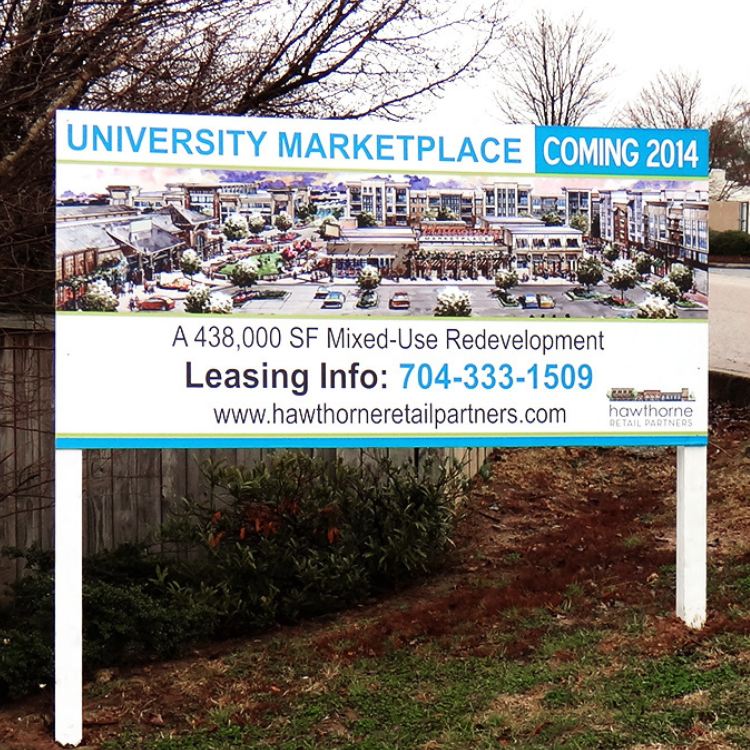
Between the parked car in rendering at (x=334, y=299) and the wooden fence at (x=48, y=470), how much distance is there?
2.32 m

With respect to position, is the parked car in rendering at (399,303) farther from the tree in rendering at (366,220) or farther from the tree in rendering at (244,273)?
the tree in rendering at (244,273)

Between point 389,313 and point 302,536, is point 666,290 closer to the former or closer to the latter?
point 389,313

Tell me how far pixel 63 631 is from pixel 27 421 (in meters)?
2.45

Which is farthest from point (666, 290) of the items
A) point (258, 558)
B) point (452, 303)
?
point (258, 558)

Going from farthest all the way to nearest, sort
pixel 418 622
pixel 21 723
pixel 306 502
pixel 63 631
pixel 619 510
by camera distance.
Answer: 1. pixel 619 510
2. pixel 306 502
3. pixel 418 622
4. pixel 21 723
5. pixel 63 631

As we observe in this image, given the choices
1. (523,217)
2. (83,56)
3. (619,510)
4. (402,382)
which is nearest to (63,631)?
(402,382)

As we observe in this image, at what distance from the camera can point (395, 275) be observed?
5246 mm

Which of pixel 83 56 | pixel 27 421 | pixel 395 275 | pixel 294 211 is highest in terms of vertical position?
pixel 83 56

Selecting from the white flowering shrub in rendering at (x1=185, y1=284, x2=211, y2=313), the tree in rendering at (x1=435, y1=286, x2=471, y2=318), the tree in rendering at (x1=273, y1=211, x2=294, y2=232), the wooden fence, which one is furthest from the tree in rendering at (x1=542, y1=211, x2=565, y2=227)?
the wooden fence

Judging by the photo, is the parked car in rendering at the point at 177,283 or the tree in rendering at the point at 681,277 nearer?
the parked car in rendering at the point at 177,283

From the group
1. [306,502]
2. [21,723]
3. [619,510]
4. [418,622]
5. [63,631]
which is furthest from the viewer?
[619,510]

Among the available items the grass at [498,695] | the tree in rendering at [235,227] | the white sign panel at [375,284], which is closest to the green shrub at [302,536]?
the grass at [498,695]

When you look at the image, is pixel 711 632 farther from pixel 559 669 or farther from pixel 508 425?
pixel 508 425

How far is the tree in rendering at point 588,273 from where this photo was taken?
5375 millimetres
